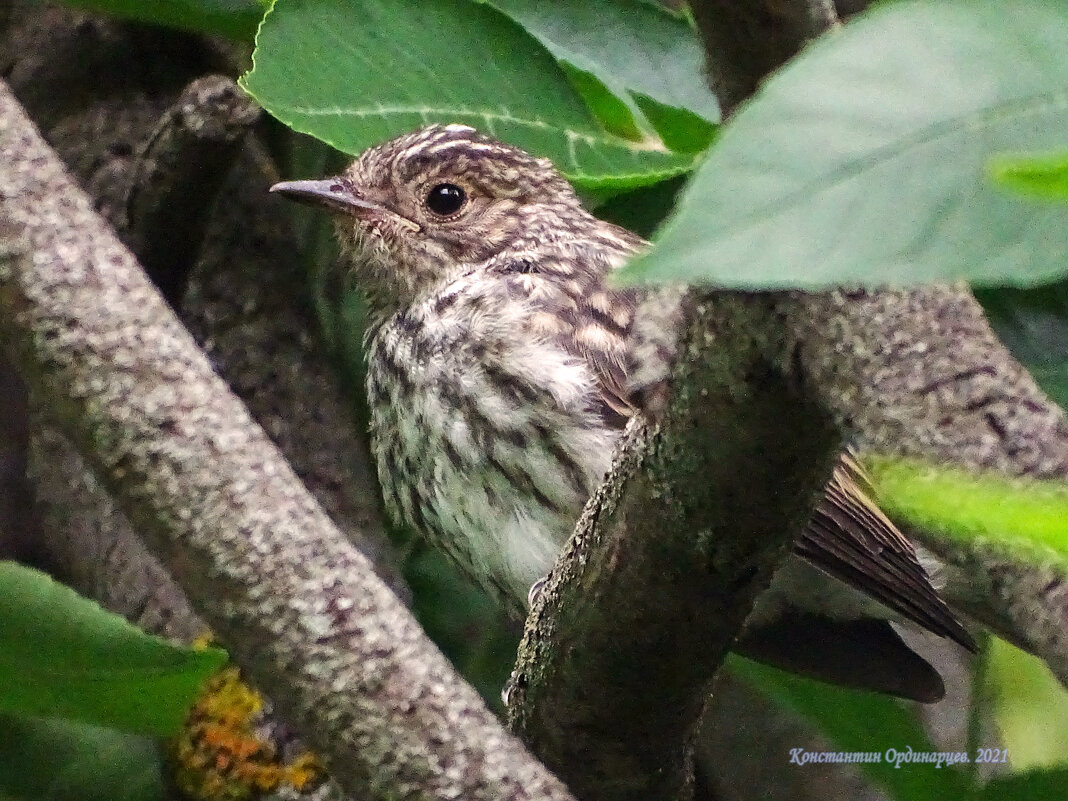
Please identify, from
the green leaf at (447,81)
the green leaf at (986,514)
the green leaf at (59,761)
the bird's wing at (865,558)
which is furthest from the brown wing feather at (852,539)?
the green leaf at (986,514)

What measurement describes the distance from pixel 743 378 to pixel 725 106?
197 millimetres

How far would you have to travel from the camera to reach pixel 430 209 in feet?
7.74

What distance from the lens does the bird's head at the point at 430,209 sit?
2.30m

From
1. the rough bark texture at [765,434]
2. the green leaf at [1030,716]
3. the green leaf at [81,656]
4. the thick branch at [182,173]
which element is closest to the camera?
the rough bark texture at [765,434]

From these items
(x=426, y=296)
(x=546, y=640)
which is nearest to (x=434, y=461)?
(x=426, y=296)

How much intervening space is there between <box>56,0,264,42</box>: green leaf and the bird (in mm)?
350

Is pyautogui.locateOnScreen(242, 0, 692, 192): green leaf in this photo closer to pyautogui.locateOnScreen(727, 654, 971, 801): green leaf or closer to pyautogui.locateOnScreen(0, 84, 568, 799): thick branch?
pyautogui.locateOnScreen(0, 84, 568, 799): thick branch

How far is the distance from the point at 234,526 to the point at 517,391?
557 millimetres

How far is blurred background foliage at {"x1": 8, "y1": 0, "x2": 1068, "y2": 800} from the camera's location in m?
0.44

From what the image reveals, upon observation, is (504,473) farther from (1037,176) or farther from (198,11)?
(1037,176)

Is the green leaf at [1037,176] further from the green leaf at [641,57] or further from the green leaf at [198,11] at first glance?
the green leaf at [198,11]

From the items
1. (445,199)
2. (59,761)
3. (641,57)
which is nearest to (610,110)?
(641,57)

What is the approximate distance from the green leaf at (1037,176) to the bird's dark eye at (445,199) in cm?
202

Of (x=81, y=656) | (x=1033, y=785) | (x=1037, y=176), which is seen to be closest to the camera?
(x=1037, y=176)
